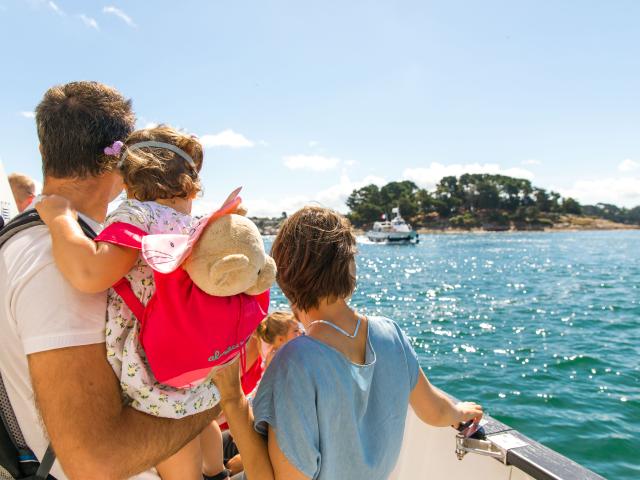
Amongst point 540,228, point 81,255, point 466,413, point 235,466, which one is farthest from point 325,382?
point 540,228

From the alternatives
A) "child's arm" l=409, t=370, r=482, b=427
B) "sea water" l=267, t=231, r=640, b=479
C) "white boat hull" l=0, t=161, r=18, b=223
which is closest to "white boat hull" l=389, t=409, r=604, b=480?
"child's arm" l=409, t=370, r=482, b=427

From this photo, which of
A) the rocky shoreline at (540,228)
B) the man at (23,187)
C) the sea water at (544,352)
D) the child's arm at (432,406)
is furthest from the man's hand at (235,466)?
the rocky shoreline at (540,228)

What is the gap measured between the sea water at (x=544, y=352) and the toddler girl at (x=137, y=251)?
5348 millimetres

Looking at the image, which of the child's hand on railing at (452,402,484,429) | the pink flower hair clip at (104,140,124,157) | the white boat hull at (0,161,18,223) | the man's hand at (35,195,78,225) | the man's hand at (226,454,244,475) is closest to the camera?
the man's hand at (35,195,78,225)

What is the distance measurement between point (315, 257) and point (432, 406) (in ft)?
2.51

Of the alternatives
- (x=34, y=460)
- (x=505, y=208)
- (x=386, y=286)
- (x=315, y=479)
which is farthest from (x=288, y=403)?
(x=505, y=208)

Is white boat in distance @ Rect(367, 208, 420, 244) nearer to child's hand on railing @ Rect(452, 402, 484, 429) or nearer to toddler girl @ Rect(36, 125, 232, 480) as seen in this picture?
child's hand on railing @ Rect(452, 402, 484, 429)

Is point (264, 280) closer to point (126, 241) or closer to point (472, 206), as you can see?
point (126, 241)

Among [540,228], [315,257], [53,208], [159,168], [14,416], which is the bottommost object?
[540,228]

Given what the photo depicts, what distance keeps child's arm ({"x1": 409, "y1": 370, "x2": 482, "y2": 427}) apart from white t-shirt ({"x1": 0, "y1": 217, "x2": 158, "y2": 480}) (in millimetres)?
1054

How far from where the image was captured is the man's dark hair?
1.26 m

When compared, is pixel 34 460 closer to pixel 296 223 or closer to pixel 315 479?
pixel 315 479

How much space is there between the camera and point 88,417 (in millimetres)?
1076

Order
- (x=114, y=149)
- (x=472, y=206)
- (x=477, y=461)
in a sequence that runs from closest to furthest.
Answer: (x=114, y=149)
(x=477, y=461)
(x=472, y=206)
